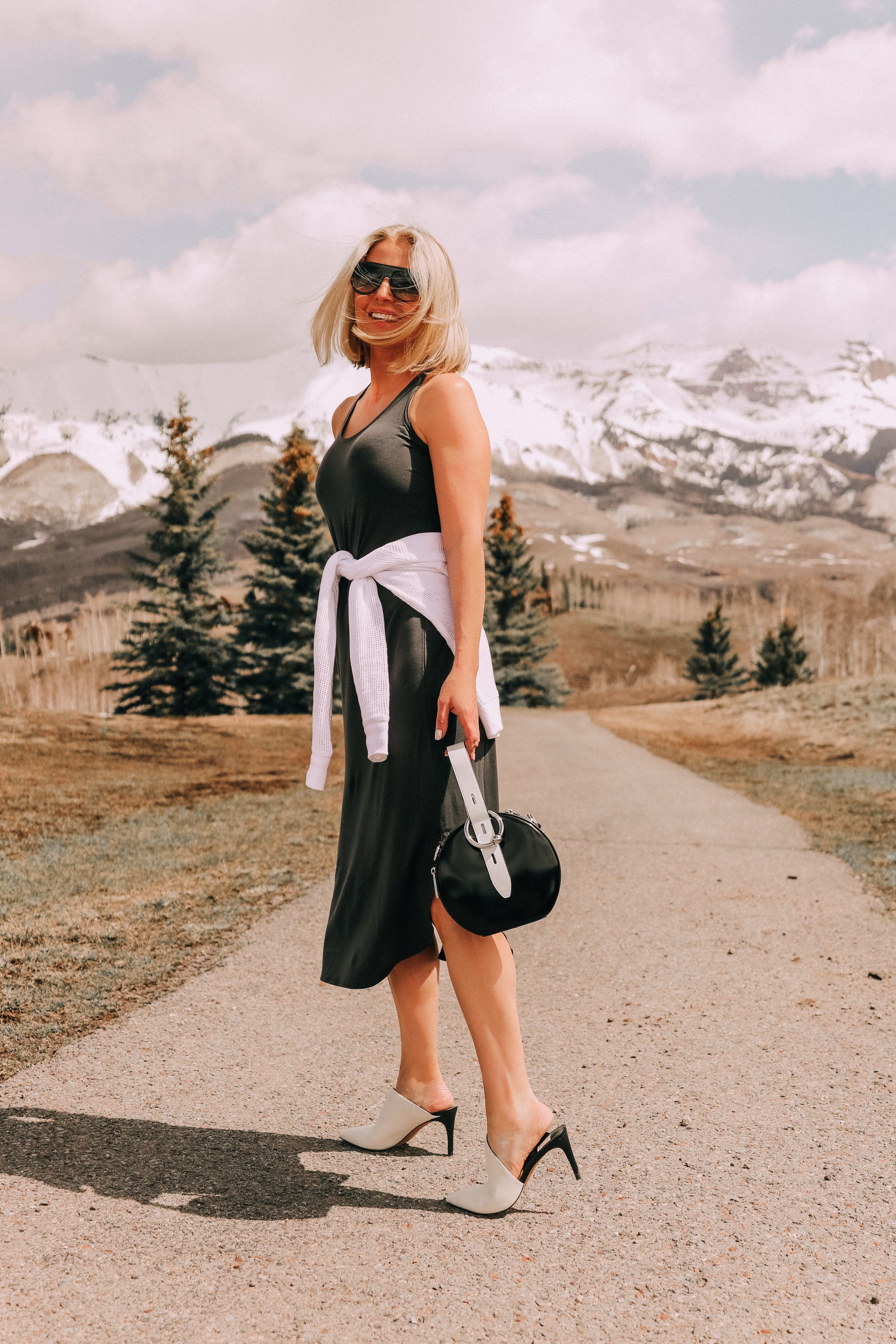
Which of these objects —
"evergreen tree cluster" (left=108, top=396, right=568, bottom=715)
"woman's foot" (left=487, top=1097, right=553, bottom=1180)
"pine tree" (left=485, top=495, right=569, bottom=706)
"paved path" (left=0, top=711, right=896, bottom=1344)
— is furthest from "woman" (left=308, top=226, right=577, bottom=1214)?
"pine tree" (left=485, top=495, right=569, bottom=706)

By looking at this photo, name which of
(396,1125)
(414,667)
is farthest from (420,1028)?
(414,667)

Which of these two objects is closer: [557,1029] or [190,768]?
[557,1029]

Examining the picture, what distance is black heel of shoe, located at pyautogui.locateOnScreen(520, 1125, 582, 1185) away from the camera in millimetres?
2445

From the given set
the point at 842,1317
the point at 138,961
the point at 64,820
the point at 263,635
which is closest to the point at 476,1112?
the point at 842,1317

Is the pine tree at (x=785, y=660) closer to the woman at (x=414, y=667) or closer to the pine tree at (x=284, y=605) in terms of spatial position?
the pine tree at (x=284, y=605)

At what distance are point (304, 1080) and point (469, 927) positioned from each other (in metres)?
1.36

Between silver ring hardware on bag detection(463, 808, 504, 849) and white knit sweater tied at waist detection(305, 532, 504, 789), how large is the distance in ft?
0.89

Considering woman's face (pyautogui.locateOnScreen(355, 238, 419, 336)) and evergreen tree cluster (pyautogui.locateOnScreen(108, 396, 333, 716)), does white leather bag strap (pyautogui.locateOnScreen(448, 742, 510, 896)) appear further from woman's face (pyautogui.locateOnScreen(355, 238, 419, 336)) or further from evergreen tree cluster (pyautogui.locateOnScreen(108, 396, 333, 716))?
evergreen tree cluster (pyautogui.locateOnScreen(108, 396, 333, 716))

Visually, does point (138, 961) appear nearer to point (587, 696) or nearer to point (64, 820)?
point (64, 820)

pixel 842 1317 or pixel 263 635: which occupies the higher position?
pixel 263 635

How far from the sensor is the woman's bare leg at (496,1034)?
244cm

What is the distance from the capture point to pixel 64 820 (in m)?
9.73

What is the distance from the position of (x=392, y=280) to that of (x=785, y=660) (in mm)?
54841

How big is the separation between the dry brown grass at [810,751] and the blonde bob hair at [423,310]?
4.96m
